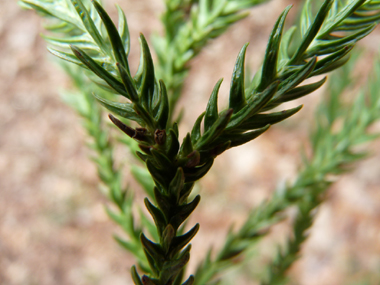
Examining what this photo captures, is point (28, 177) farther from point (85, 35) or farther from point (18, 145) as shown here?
point (85, 35)

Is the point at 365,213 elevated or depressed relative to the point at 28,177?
depressed

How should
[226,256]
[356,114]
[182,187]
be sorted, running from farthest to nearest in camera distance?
[356,114], [226,256], [182,187]

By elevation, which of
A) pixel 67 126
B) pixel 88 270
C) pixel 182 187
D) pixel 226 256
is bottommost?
pixel 182 187

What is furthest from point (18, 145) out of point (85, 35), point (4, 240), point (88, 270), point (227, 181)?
point (85, 35)

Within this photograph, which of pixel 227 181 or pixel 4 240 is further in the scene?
pixel 227 181

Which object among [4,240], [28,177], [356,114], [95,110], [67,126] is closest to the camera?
[95,110]

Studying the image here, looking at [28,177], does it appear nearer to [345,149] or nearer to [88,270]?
[88,270]
